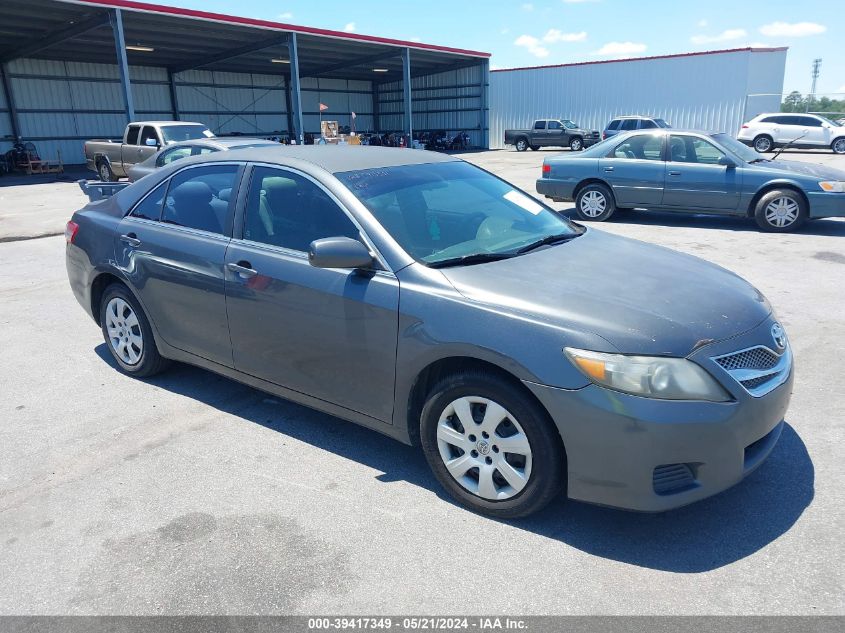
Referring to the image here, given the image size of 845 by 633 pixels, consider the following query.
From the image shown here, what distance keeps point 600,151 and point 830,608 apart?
31.7ft

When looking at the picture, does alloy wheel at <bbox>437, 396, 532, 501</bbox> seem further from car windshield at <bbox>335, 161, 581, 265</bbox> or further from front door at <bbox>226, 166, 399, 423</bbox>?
car windshield at <bbox>335, 161, 581, 265</bbox>

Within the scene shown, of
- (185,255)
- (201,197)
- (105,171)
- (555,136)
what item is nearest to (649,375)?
(185,255)

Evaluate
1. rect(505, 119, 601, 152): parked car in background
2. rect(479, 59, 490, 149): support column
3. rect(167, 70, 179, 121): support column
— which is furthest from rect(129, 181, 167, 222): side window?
rect(479, 59, 490, 149): support column

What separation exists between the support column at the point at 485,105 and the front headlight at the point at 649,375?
37.9 m

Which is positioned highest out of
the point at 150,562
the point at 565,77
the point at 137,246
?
the point at 565,77

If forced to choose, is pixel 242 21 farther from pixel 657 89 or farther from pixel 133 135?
pixel 657 89

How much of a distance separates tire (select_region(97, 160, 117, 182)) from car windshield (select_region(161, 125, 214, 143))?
10.8 feet

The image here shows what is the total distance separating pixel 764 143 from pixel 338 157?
2851cm

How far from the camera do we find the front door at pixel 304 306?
319 centimetres

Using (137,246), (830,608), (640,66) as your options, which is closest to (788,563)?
(830,608)

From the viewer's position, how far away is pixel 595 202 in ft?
36.8

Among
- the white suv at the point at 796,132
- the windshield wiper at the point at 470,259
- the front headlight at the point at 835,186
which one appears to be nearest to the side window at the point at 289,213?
the windshield wiper at the point at 470,259

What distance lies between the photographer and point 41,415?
4.23 meters

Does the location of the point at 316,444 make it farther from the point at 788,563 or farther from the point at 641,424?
the point at 788,563
